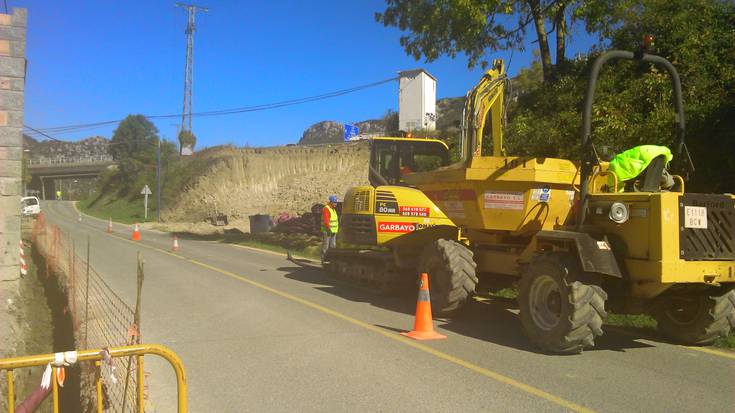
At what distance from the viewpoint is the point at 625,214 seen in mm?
6484

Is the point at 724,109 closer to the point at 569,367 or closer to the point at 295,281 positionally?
the point at 569,367

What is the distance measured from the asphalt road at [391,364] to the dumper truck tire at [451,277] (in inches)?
12.3

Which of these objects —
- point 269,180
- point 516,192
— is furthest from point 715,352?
point 269,180

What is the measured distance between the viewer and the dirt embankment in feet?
142

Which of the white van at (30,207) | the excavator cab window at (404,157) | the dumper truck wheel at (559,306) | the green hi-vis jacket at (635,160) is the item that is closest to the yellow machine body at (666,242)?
the green hi-vis jacket at (635,160)

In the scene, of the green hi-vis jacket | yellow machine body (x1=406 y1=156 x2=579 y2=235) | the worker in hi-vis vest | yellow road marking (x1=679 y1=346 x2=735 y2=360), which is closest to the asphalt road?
yellow road marking (x1=679 y1=346 x2=735 y2=360)

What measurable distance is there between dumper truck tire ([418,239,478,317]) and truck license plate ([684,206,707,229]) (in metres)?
3.01

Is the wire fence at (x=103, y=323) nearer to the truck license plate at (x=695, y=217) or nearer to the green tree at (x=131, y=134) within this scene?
the truck license plate at (x=695, y=217)

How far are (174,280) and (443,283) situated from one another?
22.7 feet

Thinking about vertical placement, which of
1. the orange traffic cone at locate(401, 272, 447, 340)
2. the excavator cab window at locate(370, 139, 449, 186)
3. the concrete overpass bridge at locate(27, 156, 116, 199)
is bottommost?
the orange traffic cone at locate(401, 272, 447, 340)

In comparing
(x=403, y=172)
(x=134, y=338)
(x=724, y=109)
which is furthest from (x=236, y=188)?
(x=134, y=338)

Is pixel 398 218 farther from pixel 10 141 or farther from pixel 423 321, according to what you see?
pixel 10 141

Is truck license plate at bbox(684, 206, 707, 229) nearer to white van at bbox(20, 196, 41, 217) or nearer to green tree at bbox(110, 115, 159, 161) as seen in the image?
white van at bbox(20, 196, 41, 217)

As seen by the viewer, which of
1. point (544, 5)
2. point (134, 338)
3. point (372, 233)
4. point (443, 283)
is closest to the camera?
point (134, 338)
